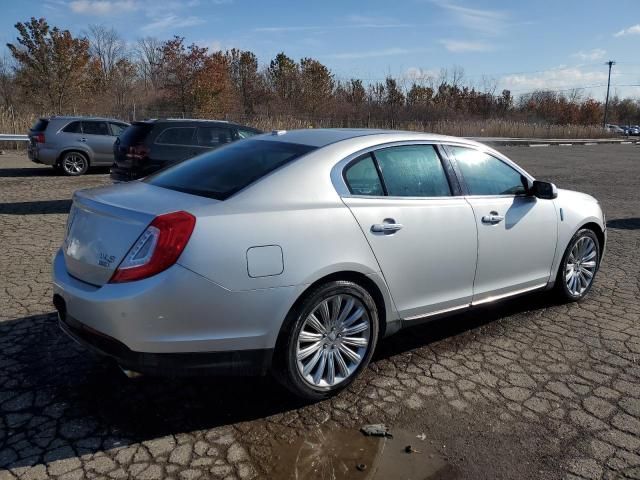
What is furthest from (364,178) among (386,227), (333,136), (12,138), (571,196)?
(12,138)

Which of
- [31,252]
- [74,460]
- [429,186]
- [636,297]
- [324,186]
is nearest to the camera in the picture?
[74,460]

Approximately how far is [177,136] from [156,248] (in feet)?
25.8

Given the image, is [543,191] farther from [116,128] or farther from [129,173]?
[116,128]

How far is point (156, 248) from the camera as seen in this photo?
9.16 feet

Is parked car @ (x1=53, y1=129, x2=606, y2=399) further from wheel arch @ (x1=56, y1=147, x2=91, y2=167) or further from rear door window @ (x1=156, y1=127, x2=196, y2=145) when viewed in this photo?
wheel arch @ (x1=56, y1=147, x2=91, y2=167)

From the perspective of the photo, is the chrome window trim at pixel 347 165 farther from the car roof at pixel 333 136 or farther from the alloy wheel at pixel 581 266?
the alloy wheel at pixel 581 266

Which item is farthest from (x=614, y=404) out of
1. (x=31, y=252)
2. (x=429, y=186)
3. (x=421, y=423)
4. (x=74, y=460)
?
(x=31, y=252)

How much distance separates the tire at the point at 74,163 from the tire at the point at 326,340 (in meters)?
12.8

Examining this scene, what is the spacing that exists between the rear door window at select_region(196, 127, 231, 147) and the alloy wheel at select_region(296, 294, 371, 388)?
787cm

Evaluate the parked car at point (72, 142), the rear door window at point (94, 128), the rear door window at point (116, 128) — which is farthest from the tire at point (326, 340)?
the rear door window at point (116, 128)

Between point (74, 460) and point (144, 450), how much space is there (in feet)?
1.08

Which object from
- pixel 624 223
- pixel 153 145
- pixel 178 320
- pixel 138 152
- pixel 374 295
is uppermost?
pixel 153 145

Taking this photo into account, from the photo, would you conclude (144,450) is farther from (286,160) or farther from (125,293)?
(286,160)

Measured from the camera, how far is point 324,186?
3.38 meters
